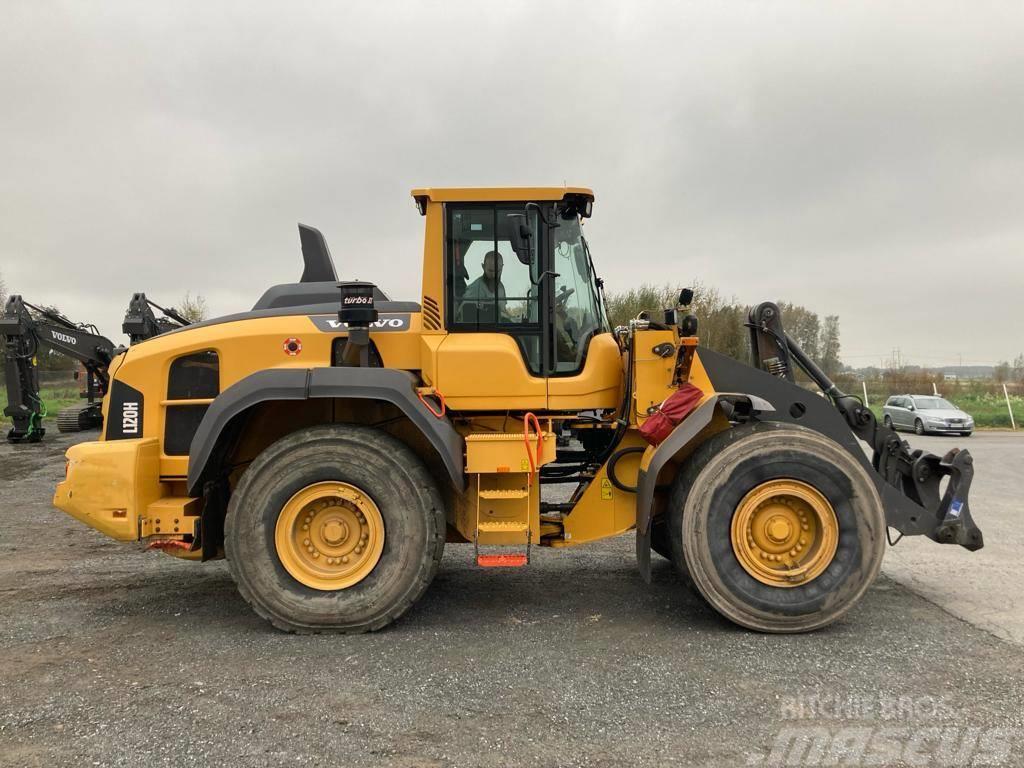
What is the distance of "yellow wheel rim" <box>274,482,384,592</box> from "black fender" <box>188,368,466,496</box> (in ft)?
1.90

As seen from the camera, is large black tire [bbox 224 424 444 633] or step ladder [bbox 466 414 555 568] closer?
large black tire [bbox 224 424 444 633]

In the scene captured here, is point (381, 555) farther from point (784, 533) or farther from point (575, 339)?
point (784, 533)

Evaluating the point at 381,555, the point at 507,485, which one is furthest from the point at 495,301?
the point at 381,555

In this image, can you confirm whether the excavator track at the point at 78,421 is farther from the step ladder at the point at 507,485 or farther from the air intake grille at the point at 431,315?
the step ladder at the point at 507,485

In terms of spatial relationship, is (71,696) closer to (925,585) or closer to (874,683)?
(874,683)

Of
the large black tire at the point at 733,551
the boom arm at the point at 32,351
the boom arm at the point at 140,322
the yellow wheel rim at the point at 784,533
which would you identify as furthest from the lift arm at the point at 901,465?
the boom arm at the point at 32,351

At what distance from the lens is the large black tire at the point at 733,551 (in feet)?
14.2

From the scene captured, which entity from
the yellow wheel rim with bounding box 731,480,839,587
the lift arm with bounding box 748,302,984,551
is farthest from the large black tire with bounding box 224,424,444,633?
the lift arm with bounding box 748,302,984,551

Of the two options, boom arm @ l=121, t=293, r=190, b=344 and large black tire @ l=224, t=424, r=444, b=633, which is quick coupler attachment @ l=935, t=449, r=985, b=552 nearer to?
large black tire @ l=224, t=424, r=444, b=633

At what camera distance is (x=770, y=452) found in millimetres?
4406

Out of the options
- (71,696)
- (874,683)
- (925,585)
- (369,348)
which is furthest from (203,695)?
(925,585)

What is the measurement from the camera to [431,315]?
15.9ft

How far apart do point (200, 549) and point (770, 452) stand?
12.5 feet

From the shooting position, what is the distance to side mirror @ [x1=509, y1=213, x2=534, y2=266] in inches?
178
